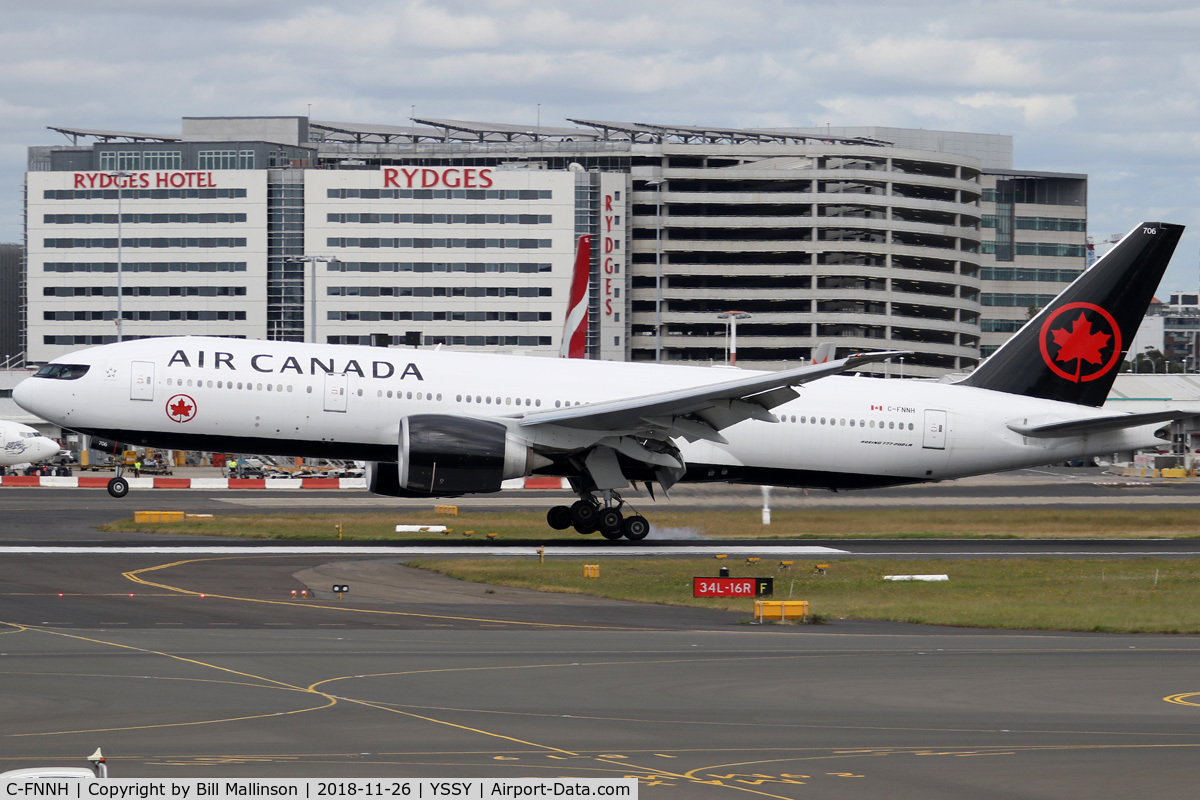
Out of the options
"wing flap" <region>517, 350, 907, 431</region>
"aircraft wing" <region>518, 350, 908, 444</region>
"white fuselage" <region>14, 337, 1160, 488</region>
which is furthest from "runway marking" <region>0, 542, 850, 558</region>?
"wing flap" <region>517, 350, 907, 431</region>

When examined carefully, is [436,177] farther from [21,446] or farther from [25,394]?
[25,394]

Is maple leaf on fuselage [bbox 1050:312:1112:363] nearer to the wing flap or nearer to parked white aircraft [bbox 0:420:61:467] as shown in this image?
the wing flap

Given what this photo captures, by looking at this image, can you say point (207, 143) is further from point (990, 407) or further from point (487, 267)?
point (990, 407)

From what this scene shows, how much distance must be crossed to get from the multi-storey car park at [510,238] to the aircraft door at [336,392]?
9359 centimetres

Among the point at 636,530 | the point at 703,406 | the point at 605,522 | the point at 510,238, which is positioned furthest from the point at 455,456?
the point at 510,238

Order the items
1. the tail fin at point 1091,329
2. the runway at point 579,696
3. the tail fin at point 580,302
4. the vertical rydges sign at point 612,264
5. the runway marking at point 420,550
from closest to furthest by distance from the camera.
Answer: the runway at point 579,696 → the runway marking at point 420,550 → the tail fin at point 1091,329 → the tail fin at point 580,302 → the vertical rydges sign at point 612,264

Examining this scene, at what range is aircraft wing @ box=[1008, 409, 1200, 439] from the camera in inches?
1523

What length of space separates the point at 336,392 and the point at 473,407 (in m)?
3.90

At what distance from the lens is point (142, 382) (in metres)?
37.1

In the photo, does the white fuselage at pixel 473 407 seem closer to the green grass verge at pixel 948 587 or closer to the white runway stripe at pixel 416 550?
the white runway stripe at pixel 416 550

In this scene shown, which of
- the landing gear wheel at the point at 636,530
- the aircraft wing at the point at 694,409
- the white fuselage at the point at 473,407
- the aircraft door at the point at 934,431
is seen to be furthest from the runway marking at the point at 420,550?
the aircraft door at the point at 934,431

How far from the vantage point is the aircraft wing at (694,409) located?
35.9 meters

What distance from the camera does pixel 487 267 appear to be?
483 ft

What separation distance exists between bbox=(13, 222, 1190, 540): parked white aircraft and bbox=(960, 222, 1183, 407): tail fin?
5cm
